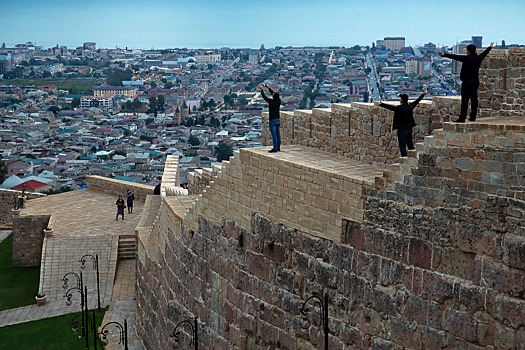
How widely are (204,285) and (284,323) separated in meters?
1.94

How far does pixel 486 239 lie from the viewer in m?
8.40

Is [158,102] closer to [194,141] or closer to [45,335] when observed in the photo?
[194,141]

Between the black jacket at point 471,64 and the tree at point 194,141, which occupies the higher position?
the black jacket at point 471,64

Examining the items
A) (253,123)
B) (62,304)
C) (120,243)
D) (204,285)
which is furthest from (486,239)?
(253,123)

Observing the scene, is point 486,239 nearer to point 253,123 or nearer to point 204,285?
point 204,285

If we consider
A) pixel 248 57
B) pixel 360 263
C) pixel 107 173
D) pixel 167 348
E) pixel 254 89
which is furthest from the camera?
pixel 248 57

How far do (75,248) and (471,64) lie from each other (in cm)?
1349

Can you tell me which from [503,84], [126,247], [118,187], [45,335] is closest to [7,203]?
[118,187]

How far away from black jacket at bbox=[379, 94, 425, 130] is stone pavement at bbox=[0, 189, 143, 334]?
986 cm

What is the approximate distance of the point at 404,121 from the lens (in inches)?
410

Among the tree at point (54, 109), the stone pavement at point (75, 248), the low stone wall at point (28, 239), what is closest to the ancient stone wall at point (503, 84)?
the stone pavement at point (75, 248)

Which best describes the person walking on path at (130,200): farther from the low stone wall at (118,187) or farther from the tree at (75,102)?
the tree at (75,102)

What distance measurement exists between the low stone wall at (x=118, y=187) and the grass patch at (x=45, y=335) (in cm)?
766

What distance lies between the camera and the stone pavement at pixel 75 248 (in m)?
18.8
